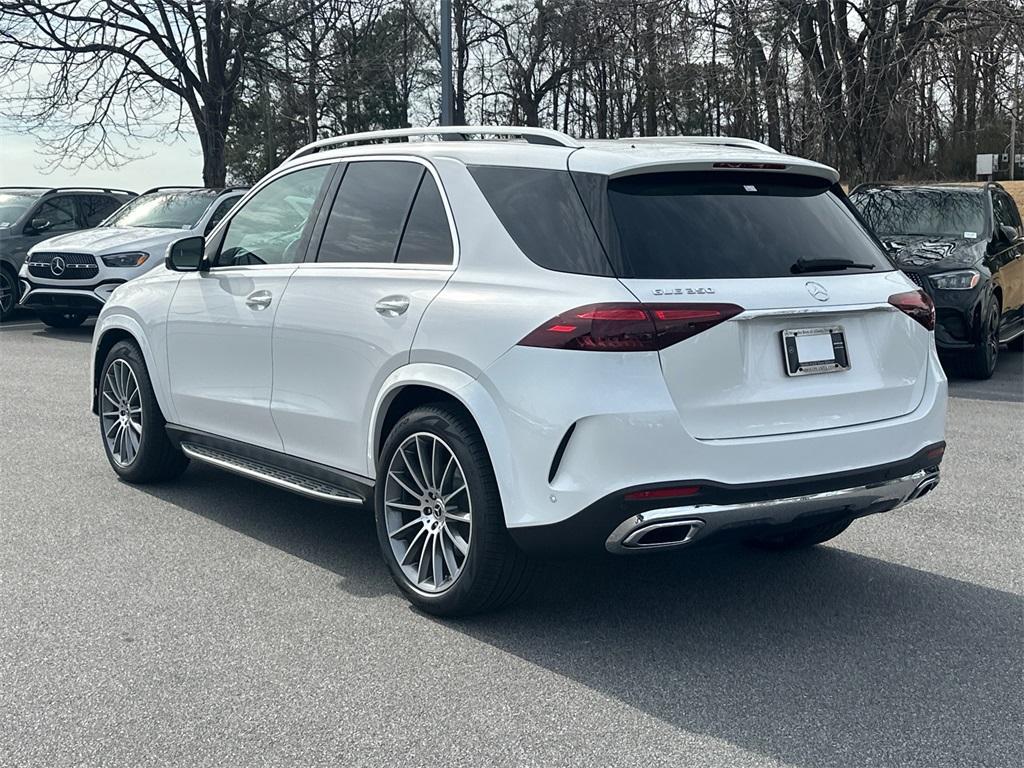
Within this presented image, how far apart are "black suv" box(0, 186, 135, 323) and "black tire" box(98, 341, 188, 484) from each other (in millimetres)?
10586

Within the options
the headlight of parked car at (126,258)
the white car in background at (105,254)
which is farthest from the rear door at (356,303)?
the headlight of parked car at (126,258)

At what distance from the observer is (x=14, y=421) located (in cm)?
878

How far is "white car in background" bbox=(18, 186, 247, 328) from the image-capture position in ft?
47.1

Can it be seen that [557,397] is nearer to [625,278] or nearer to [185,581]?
[625,278]

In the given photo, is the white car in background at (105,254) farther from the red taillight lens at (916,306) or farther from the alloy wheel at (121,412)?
the red taillight lens at (916,306)

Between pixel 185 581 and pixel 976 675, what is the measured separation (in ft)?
10.1

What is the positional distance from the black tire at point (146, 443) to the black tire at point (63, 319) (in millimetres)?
9083

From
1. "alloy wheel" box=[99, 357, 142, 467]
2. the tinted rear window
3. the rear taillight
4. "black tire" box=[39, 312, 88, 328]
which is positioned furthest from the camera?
"black tire" box=[39, 312, 88, 328]

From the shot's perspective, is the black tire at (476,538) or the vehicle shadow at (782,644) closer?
the vehicle shadow at (782,644)

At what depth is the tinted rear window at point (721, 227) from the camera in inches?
160

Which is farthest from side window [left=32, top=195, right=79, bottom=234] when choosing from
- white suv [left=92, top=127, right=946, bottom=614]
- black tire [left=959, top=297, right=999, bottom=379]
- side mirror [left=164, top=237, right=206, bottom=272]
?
white suv [left=92, top=127, right=946, bottom=614]

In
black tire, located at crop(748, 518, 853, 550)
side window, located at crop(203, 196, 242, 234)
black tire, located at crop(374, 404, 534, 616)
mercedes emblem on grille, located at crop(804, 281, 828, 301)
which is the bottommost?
black tire, located at crop(748, 518, 853, 550)

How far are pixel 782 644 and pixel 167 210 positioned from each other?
1312cm

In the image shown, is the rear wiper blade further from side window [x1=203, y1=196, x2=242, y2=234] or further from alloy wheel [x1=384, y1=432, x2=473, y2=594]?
side window [x1=203, y1=196, x2=242, y2=234]
